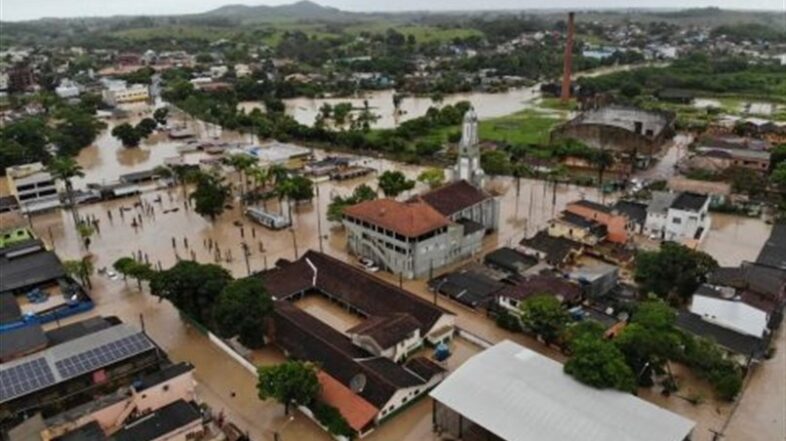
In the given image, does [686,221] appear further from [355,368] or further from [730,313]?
[355,368]

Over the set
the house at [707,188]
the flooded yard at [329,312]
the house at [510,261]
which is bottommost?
the flooded yard at [329,312]

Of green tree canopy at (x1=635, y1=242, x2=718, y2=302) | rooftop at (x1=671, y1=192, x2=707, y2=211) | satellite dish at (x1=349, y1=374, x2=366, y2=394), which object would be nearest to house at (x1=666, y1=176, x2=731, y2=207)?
rooftop at (x1=671, y1=192, x2=707, y2=211)

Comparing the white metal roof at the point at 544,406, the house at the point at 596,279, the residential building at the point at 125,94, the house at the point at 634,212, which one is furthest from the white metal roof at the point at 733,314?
the residential building at the point at 125,94

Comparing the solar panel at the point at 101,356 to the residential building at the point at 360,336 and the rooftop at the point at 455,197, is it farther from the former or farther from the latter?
the rooftop at the point at 455,197

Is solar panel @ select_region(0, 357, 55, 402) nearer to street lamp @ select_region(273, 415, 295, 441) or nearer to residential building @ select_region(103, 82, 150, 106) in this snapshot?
street lamp @ select_region(273, 415, 295, 441)

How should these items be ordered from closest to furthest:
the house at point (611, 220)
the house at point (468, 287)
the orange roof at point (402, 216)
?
the house at point (468, 287) < the orange roof at point (402, 216) < the house at point (611, 220)

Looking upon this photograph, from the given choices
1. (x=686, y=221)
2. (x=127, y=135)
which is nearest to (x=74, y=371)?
(x=686, y=221)

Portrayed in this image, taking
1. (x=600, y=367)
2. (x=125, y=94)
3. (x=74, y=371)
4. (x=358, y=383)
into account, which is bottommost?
(x=125, y=94)

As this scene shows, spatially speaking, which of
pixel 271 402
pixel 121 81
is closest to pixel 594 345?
pixel 271 402
